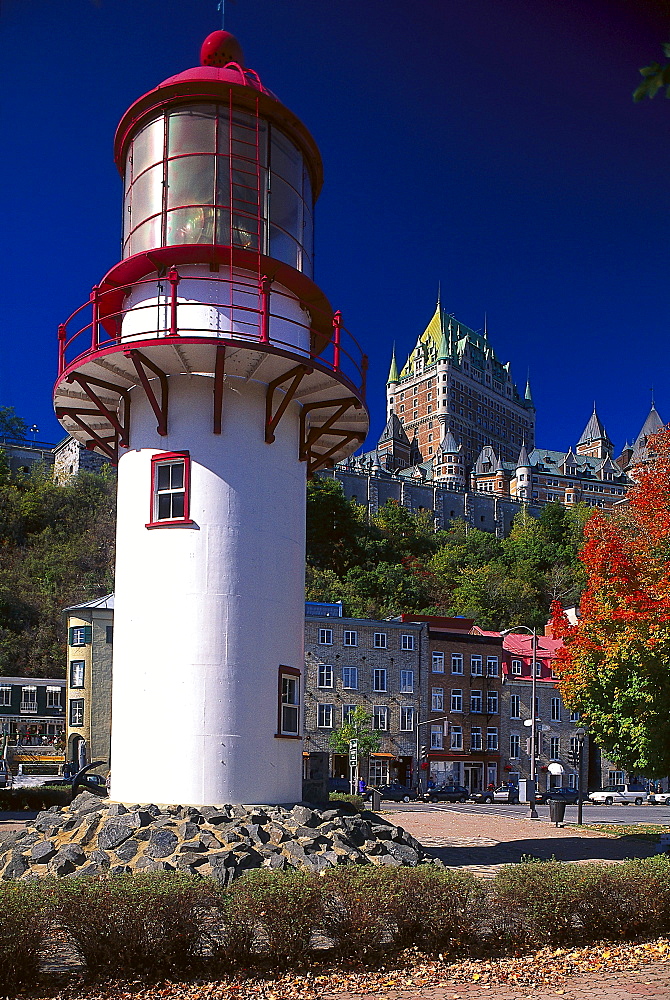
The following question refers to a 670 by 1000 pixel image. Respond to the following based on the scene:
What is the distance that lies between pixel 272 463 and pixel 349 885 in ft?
25.7

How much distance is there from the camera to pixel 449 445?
7190 inches

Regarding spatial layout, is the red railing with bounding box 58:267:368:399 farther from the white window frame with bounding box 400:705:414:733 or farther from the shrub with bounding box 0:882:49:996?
the white window frame with bounding box 400:705:414:733

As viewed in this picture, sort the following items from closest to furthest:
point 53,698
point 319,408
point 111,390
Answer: point 111,390 → point 319,408 → point 53,698

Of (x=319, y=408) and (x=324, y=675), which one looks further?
(x=324, y=675)

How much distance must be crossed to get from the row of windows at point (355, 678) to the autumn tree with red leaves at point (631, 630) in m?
36.5

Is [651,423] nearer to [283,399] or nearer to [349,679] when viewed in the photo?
[349,679]

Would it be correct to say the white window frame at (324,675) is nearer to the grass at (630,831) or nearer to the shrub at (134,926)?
the grass at (630,831)

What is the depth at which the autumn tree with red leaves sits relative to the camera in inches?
735

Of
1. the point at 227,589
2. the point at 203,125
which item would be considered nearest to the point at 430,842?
the point at 227,589

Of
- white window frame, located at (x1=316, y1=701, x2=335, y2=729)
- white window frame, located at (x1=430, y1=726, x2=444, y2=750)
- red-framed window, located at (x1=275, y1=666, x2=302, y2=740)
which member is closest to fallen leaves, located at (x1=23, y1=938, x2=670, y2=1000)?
red-framed window, located at (x1=275, y1=666, x2=302, y2=740)

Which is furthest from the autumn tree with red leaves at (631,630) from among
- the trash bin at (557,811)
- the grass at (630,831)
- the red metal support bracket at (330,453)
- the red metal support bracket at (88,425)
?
the red metal support bracket at (88,425)

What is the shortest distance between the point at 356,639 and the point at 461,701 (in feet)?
29.8

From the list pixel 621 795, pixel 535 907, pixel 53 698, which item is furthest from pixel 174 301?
pixel 621 795

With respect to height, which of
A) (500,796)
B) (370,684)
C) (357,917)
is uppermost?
(357,917)
